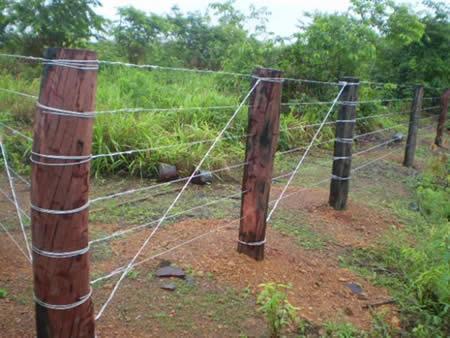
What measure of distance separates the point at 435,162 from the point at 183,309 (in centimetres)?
545

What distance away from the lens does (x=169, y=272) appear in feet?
10.3

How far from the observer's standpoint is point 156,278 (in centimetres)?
310

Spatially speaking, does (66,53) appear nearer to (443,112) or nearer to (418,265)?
(418,265)

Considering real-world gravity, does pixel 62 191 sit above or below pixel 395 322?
above

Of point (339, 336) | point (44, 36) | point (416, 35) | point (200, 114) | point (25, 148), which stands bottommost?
point (339, 336)

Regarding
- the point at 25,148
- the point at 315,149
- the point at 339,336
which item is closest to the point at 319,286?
the point at 339,336

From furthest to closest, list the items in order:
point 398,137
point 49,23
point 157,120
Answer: point 398,137 → point 49,23 → point 157,120

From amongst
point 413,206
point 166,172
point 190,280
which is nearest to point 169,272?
point 190,280

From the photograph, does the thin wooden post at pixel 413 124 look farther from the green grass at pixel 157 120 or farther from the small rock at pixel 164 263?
the small rock at pixel 164 263

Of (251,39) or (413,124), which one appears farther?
(251,39)

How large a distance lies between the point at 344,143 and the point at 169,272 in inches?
92.5

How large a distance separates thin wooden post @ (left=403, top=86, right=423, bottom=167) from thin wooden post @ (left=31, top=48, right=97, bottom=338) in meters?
6.42

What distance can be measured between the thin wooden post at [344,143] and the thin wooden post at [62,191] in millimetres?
3162

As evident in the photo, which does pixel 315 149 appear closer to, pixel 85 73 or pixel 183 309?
pixel 183 309
